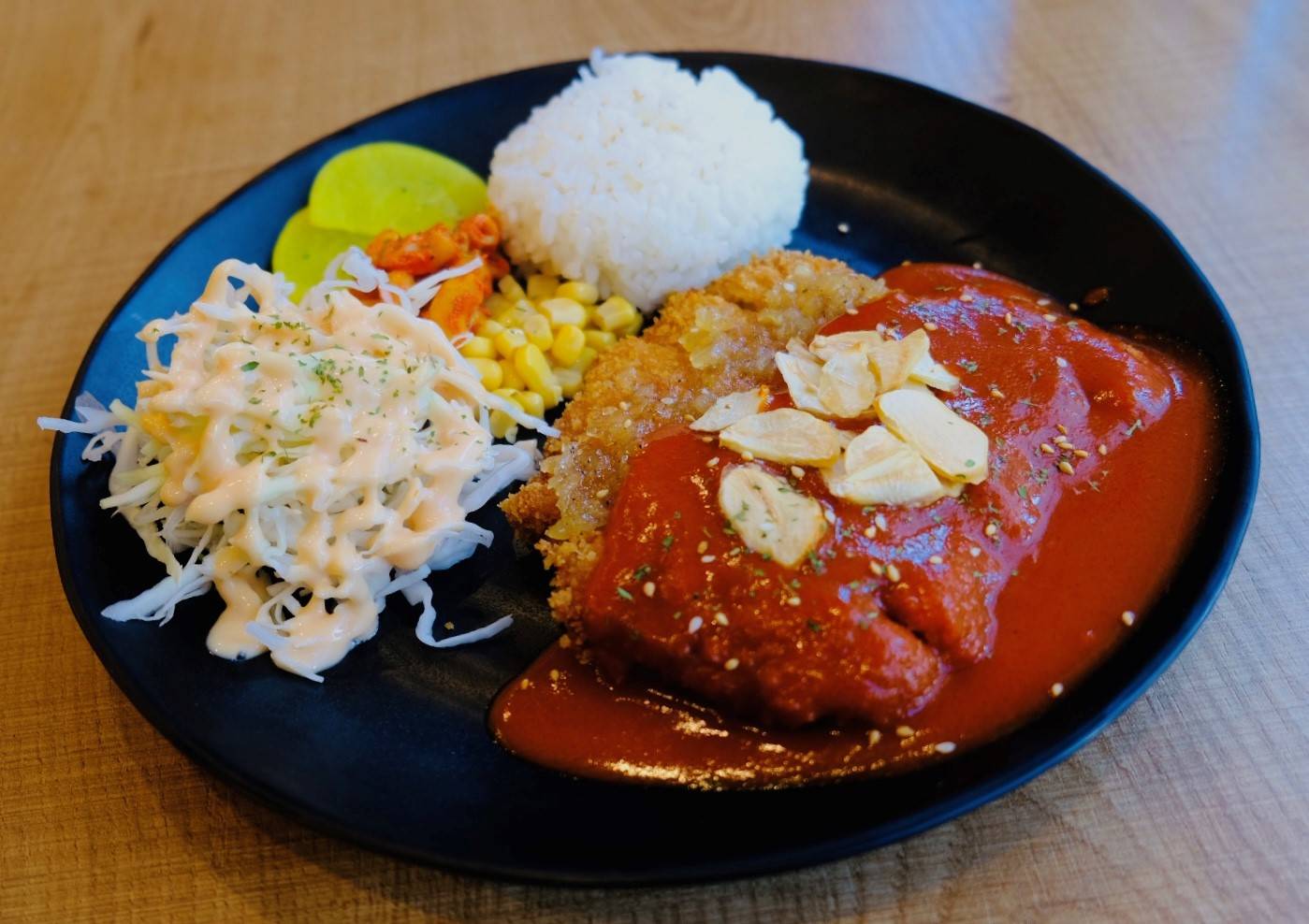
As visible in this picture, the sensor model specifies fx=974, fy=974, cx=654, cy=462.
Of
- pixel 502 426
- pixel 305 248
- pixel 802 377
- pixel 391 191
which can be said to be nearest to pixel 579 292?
pixel 502 426

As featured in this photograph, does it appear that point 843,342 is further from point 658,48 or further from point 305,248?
point 658,48

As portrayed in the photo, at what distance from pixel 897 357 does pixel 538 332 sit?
0.99 m

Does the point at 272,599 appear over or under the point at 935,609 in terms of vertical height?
under

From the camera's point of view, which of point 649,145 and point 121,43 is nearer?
point 649,145

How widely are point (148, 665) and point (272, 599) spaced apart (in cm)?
26

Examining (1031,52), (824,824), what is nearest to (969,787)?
(824,824)

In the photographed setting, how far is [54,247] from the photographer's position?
316 centimetres

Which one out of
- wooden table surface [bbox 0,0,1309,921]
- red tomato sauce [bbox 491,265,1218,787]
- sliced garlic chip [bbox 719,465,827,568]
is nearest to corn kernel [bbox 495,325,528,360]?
red tomato sauce [bbox 491,265,1218,787]

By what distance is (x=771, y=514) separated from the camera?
177cm

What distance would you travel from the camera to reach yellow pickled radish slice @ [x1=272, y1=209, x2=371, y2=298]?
2.72 meters

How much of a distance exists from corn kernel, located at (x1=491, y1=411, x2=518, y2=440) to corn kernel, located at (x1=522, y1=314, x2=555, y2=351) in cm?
26

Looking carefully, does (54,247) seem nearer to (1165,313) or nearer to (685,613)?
(685,613)

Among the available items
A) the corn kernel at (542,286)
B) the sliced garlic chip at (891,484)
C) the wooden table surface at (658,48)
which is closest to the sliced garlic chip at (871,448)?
the sliced garlic chip at (891,484)

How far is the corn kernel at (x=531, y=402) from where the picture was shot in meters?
2.47
